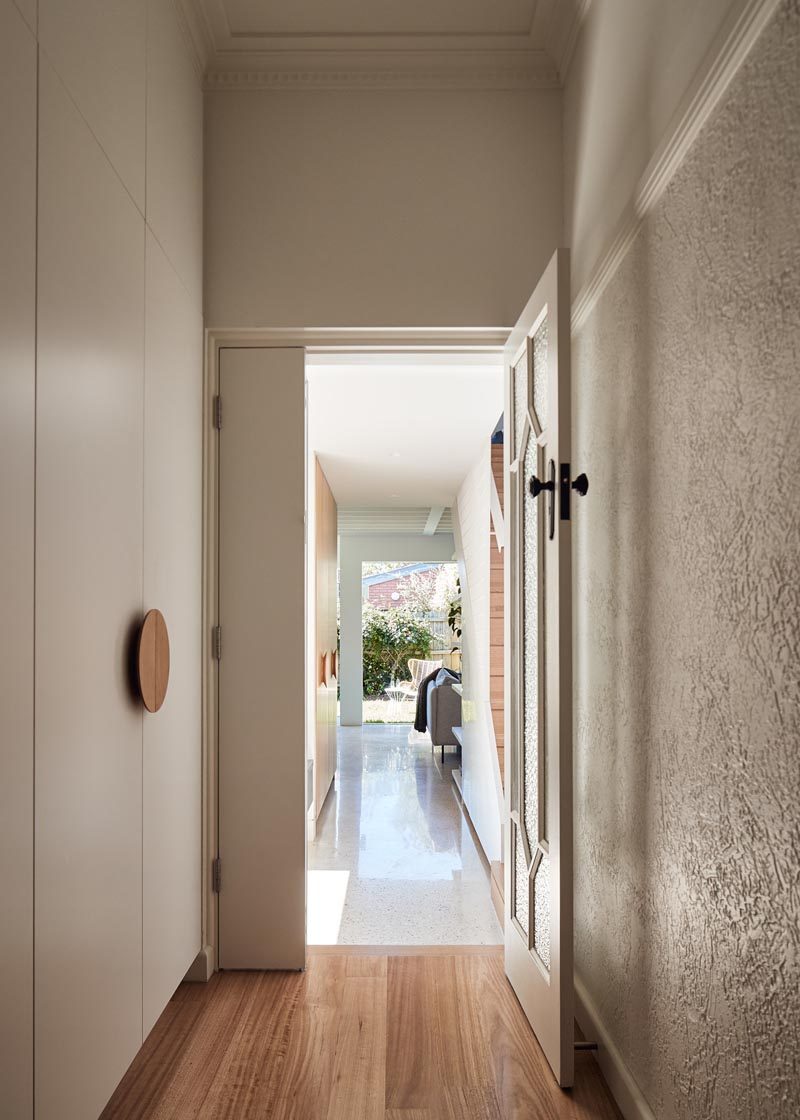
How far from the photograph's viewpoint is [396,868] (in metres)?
4.19

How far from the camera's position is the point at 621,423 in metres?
1.92

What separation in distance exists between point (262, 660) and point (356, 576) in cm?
851

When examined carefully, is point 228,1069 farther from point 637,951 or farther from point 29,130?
point 29,130

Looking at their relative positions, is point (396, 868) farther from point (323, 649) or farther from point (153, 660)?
point (153, 660)

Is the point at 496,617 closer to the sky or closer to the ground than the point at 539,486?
closer to the ground

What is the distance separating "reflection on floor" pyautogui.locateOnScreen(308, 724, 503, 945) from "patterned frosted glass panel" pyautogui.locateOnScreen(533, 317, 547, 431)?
2.03 metres

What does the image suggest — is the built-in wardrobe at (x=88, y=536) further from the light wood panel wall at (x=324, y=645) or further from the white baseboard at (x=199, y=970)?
the light wood panel wall at (x=324, y=645)

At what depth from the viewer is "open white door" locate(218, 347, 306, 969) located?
2.63 metres

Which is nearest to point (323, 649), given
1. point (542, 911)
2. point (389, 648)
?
point (542, 911)

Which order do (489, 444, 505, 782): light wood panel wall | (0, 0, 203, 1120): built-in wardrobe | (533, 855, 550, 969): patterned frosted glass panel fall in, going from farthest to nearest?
(489, 444, 505, 782): light wood panel wall < (533, 855, 550, 969): patterned frosted glass panel < (0, 0, 203, 1120): built-in wardrobe

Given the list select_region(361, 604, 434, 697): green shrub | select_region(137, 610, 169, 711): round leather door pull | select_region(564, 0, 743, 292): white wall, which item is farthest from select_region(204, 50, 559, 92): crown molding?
select_region(361, 604, 434, 697): green shrub

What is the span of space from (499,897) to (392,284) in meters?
2.59

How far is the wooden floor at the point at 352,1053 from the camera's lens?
1.87 metres

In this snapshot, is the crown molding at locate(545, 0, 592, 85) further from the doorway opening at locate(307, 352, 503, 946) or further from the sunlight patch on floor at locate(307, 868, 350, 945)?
the sunlight patch on floor at locate(307, 868, 350, 945)
